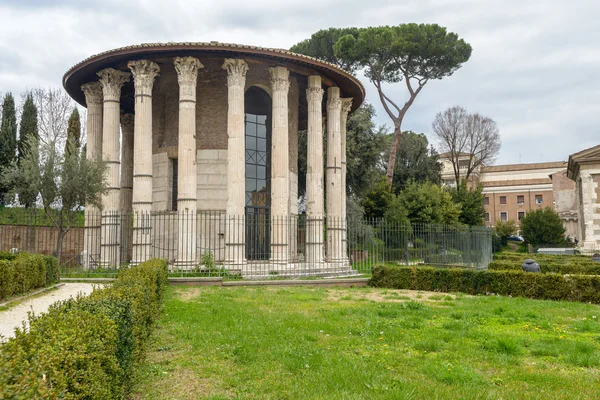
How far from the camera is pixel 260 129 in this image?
20.8 m

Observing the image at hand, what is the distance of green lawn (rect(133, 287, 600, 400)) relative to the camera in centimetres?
500

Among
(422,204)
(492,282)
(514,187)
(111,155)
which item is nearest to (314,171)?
(111,155)

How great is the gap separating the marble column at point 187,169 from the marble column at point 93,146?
3524 millimetres

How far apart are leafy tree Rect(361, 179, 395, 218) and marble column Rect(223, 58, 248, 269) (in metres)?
14.8

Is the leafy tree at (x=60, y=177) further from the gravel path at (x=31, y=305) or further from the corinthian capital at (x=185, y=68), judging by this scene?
the corinthian capital at (x=185, y=68)

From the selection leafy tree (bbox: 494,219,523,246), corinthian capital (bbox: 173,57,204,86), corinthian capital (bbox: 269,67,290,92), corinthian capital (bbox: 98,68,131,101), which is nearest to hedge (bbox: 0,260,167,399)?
corinthian capital (bbox: 173,57,204,86)

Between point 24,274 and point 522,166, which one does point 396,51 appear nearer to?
point 24,274

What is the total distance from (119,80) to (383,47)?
63.5ft

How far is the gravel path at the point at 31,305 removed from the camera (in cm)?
753

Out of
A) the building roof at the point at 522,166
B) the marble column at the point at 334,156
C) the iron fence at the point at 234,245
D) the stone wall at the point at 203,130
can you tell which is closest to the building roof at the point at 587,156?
the iron fence at the point at 234,245

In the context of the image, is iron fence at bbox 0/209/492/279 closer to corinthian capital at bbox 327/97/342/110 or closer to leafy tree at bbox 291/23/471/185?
corinthian capital at bbox 327/97/342/110

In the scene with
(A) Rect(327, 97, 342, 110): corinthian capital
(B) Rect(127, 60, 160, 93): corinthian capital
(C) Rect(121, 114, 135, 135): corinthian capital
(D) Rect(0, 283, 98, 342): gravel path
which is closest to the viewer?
(D) Rect(0, 283, 98, 342): gravel path

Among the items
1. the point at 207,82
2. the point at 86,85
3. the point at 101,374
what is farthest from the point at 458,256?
the point at 101,374

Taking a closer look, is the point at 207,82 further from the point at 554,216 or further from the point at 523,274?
the point at 554,216
